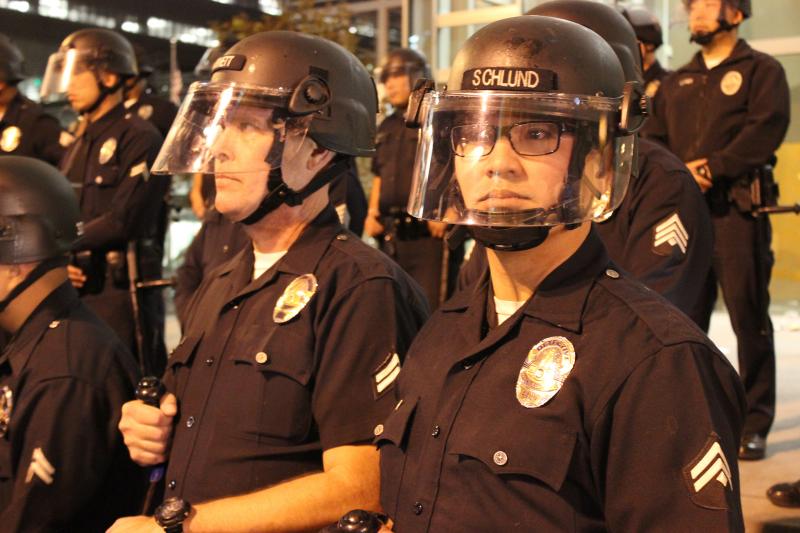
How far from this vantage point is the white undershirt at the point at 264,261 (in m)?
2.83

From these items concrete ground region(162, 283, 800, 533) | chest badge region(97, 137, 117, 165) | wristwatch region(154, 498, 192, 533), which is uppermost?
chest badge region(97, 137, 117, 165)

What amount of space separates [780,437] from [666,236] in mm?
2215

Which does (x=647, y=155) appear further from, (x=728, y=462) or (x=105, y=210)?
(x=105, y=210)

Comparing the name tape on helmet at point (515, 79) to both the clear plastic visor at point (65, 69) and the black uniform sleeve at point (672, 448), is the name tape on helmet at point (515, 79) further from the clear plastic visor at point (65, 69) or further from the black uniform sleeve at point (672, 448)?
the clear plastic visor at point (65, 69)

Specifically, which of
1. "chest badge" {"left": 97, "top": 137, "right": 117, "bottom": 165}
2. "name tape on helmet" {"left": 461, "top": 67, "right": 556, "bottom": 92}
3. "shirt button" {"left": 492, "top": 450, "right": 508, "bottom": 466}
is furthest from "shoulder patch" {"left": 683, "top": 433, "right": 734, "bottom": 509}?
"chest badge" {"left": 97, "top": 137, "right": 117, "bottom": 165}

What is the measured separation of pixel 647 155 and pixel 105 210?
3.25 m

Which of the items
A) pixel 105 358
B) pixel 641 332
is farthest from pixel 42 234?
pixel 641 332

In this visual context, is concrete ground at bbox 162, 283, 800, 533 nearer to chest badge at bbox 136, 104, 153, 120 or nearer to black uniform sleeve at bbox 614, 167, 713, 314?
black uniform sleeve at bbox 614, 167, 713, 314

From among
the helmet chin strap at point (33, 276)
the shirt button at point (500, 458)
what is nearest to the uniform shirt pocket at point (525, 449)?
the shirt button at point (500, 458)

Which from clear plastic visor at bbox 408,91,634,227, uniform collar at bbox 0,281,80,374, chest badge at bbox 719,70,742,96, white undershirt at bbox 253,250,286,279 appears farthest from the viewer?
chest badge at bbox 719,70,742,96

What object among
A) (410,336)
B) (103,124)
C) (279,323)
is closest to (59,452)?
(279,323)

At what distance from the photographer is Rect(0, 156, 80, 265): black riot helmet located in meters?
3.55

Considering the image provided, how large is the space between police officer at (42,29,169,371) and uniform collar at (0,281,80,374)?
2131mm

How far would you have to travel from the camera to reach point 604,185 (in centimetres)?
209
